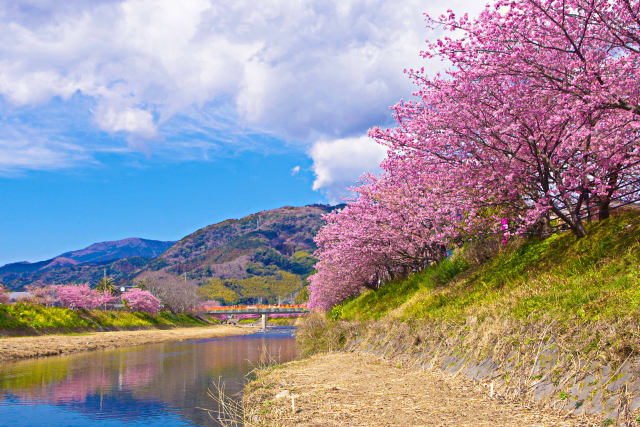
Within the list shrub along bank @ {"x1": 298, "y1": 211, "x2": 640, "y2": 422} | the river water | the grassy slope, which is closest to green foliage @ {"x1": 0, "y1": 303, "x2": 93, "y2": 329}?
the river water

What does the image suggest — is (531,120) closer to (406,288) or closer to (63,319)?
(406,288)

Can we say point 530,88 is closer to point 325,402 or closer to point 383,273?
point 325,402

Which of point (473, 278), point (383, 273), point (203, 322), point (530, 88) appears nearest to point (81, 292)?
point (203, 322)

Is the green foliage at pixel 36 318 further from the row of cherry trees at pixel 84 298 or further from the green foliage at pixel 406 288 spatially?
the green foliage at pixel 406 288

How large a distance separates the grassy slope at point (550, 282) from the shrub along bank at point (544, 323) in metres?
0.04

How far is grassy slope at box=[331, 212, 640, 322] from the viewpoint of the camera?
8.99 m

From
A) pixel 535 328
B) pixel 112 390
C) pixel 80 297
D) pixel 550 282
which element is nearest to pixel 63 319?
pixel 80 297

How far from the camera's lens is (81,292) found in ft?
275

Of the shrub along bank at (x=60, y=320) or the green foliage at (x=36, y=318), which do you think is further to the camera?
the shrub along bank at (x=60, y=320)

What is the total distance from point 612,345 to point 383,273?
29692 millimetres

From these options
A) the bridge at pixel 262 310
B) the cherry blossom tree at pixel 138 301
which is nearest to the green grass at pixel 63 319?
the cherry blossom tree at pixel 138 301

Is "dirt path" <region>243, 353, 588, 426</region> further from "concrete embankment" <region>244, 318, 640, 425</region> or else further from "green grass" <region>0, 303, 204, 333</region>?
"green grass" <region>0, 303, 204, 333</region>

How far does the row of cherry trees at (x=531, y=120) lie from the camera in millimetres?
10672

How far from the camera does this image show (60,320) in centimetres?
6088
